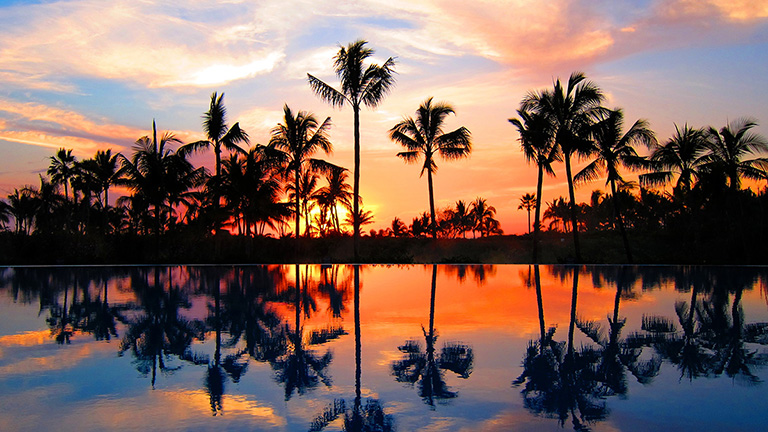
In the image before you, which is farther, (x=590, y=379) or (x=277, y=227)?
(x=277, y=227)

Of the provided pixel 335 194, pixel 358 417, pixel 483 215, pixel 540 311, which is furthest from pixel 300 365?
pixel 483 215

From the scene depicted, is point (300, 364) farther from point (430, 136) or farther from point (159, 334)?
point (430, 136)

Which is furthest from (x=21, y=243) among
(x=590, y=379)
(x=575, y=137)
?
(x=590, y=379)

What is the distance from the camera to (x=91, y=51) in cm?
2105

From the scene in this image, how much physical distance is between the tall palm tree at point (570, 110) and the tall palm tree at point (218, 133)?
16.3 metres

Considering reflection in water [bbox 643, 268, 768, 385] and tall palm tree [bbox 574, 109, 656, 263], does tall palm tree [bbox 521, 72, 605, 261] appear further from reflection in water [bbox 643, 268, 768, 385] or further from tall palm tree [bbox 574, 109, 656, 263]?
reflection in water [bbox 643, 268, 768, 385]

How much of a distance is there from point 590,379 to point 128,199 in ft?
146

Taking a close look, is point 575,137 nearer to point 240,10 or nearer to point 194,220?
point 240,10

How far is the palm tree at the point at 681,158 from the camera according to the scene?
29281 mm

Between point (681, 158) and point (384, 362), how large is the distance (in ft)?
96.5

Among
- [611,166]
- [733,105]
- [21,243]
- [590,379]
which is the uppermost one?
[733,105]

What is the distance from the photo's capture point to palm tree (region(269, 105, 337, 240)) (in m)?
31.5

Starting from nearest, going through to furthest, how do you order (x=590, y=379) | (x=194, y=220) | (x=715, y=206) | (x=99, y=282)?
(x=590, y=379) → (x=99, y=282) → (x=715, y=206) → (x=194, y=220)

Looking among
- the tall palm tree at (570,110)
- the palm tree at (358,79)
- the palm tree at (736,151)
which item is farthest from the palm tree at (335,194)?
the palm tree at (736,151)
